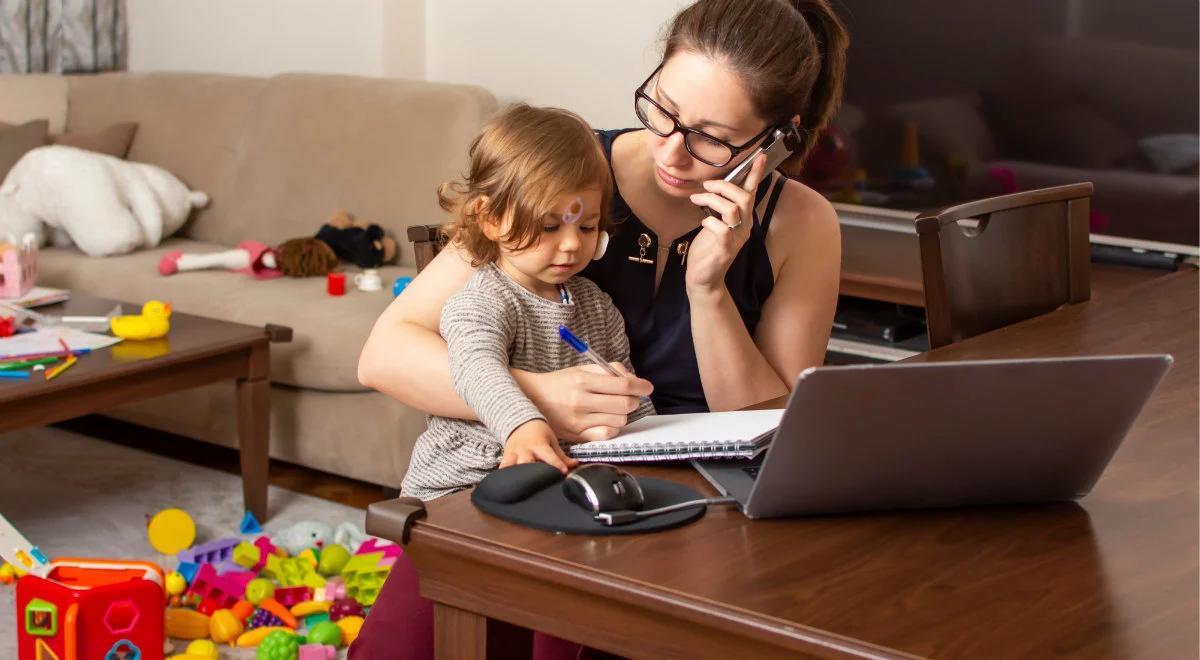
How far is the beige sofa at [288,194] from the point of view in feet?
9.80

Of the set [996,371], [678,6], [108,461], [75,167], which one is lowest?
[108,461]

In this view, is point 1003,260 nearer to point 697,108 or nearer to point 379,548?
point 697,108

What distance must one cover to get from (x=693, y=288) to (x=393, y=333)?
1.12ft

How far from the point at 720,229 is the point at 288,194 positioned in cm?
253

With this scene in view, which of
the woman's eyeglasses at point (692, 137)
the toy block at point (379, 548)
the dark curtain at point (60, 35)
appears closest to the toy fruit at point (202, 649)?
the toy block at point (379, 548)

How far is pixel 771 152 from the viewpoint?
1.48 metres

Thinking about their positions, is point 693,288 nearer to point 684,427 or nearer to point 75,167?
point 684,427

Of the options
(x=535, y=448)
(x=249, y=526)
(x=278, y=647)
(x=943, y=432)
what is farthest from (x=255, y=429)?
(x=943, y=432)

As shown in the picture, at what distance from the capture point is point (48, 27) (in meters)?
4.58

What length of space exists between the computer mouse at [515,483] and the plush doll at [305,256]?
2.43 metres

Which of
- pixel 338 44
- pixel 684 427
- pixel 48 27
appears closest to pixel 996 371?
pixel 684 427

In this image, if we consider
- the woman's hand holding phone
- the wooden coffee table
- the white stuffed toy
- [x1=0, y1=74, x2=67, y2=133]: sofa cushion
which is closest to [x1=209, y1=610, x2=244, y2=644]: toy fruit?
the wooden coffee table

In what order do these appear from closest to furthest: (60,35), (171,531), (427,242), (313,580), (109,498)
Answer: (427,242)
(313,580)
(171,531)
(109,498)
(60,35)

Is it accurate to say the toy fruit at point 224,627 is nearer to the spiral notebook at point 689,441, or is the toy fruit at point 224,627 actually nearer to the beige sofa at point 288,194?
the beige sofa at point 288,194
